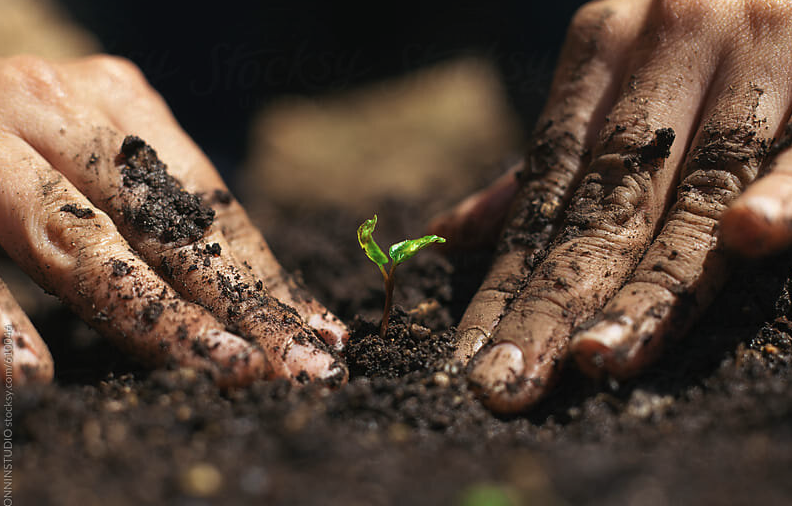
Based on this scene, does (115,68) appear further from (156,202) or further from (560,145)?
(560,145)

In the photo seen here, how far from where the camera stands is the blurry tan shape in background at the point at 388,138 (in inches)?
182

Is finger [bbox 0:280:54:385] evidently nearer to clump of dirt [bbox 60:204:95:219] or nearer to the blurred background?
clump of dirt [bbox 60:204:95:219]

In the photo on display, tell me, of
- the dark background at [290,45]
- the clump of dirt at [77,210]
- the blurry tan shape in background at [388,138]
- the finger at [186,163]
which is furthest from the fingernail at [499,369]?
the dark background at [290,45]

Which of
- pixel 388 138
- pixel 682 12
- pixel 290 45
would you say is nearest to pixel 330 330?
pixel 682 12

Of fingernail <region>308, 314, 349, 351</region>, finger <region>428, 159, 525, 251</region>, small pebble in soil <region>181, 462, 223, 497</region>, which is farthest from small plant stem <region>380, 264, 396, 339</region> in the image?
finger <region>428, 159, 525, 251</region>

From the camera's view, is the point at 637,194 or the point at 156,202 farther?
the point at 156,202

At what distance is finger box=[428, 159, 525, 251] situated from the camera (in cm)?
274

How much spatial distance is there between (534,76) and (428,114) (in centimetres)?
117

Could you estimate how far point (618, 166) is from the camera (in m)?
1.89

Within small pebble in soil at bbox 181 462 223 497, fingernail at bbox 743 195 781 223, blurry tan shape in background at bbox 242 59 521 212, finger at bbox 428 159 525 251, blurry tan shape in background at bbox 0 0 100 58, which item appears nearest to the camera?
small pebble in soil at bbox 181 462 223 497

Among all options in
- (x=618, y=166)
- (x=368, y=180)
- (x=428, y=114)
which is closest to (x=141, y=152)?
(x=618, y=166)

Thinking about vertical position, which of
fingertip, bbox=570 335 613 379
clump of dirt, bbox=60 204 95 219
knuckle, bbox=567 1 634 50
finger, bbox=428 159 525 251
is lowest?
clump of dirt, bbox=60 204 95 219

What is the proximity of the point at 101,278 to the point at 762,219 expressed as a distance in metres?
2.00

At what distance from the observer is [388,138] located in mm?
5297
